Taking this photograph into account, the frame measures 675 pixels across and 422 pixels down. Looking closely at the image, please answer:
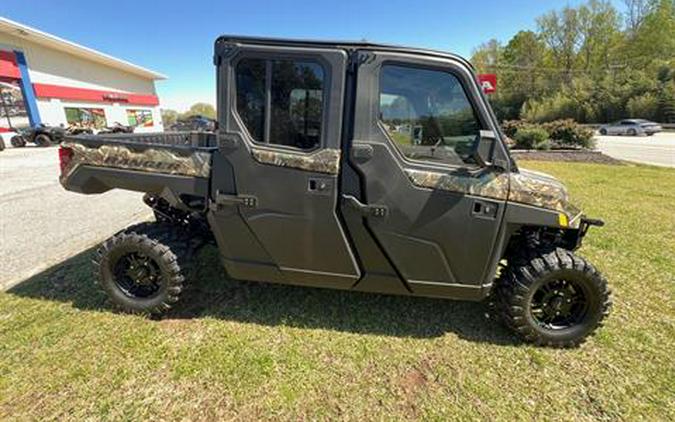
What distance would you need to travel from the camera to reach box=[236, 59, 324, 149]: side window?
8.19 ft

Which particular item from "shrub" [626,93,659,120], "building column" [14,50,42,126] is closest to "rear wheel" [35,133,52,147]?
"building column" [14,50,42,126]

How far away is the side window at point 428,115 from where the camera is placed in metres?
2.44

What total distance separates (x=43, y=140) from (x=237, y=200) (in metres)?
22.0

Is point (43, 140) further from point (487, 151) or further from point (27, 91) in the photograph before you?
point (487, 151)

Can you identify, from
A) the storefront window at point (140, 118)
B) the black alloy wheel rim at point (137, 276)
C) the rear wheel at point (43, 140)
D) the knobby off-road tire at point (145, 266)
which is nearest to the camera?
the knobby off-road tire at point (145, 266)

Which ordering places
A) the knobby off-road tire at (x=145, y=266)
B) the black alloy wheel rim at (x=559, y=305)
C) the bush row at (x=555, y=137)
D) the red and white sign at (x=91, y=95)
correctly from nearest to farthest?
the black alloy wheel rim at (x=559, y=305) < the knobby off-road tire at (x=145, y=266) < the bush row at (x=555, y=137) < the red and white sign at (x=91, y=95)

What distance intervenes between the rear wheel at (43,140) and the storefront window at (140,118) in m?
16.7

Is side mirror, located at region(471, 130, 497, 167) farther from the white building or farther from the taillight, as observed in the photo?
the white building

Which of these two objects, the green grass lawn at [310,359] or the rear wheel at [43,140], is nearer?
the green grass lawn at [310,359]

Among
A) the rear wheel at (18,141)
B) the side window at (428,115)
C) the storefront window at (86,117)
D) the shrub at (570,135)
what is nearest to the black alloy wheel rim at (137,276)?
the side window at (428,115)

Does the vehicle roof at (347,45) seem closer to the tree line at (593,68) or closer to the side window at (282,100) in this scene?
→ the side window at (282,100)

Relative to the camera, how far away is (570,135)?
685 inches

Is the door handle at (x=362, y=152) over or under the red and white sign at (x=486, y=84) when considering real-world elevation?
under

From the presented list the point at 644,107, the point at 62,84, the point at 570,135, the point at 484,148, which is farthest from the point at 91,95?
the point at 644,107
